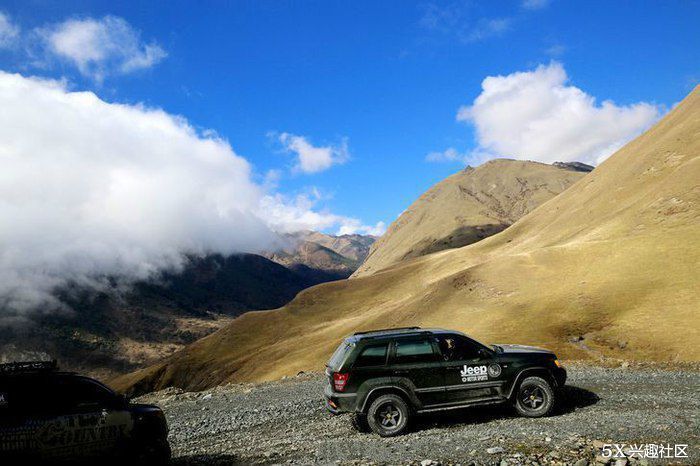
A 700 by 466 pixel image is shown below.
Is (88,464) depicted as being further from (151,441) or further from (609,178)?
(609,178)

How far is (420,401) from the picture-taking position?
1181cm

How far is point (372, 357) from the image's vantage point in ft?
39.5

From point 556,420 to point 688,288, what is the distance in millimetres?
29524

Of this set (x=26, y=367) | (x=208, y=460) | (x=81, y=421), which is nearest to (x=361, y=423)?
(x=208, y=460)

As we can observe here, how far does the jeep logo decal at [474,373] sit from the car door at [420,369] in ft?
2.16

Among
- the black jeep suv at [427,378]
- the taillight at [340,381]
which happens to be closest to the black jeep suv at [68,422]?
the taillight at [340,381]

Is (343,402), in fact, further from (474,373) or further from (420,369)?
(474,373)

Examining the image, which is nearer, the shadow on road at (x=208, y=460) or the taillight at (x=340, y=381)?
the shadow on road at (x=208, y=460)

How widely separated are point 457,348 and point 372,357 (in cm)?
247

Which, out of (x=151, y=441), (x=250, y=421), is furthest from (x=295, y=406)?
(x=151, y=441)

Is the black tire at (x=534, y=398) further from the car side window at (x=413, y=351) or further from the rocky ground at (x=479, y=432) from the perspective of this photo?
the car side window at (x=413, y=351)

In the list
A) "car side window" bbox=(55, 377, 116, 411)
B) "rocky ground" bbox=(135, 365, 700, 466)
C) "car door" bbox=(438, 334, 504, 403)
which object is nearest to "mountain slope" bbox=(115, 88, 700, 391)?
"rocky ground" bbox=(135, 365, 700, 466)

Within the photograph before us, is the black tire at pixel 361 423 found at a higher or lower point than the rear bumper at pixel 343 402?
lower

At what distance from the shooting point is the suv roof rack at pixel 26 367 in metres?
8.97
